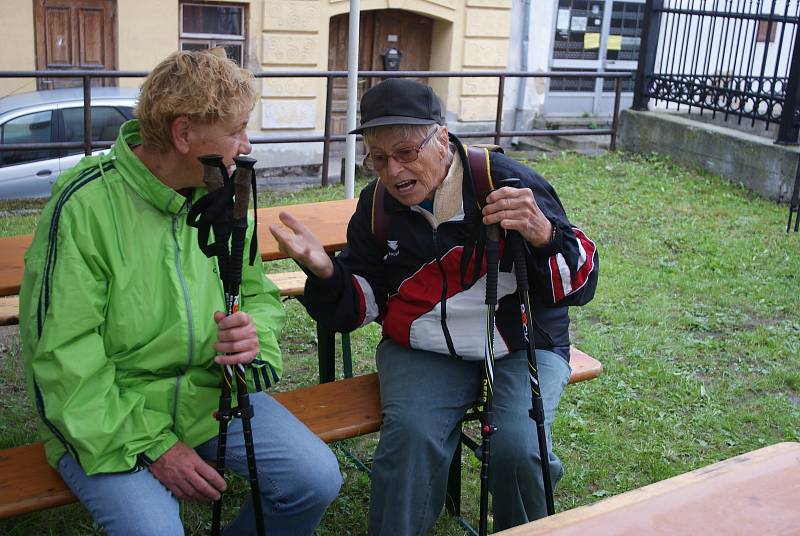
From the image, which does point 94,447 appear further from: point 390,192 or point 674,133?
point 674,133

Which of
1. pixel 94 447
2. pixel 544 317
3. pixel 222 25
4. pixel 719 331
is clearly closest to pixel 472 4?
pixel 222 25

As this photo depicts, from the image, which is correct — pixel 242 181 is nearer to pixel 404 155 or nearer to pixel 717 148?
pixel 404 155

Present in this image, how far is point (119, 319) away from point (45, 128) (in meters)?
6.86

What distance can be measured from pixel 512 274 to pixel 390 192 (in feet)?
1.46

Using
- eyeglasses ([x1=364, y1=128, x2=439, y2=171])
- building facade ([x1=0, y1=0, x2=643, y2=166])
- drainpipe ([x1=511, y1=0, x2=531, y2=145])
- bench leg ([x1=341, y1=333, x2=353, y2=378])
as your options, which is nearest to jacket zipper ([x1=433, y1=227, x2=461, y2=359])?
eyeglasses ([x1=364, y1=128, x2=439, y2=171])

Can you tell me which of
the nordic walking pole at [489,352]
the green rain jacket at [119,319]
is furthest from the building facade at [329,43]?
the nordic walking pole at [489,352]

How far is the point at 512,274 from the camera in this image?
2.83 m

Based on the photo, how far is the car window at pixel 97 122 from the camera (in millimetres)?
8680

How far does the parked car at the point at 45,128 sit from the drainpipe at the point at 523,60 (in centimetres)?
603

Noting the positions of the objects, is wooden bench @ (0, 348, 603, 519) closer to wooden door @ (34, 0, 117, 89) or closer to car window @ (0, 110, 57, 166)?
car window @ (0, 110, 57, 166)

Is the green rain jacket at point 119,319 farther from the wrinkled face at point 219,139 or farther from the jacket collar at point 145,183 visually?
the wrinkled face at point 219,139

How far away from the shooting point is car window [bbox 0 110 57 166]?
834 centimetres

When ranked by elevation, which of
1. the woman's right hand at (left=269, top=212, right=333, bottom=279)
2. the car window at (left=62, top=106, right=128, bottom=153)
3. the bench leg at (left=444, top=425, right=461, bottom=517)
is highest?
the woman's right hand at (left=269, top=212, right=333, bottom=279)

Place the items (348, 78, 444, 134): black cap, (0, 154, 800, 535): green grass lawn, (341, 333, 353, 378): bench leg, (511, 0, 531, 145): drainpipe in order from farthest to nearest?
(511, 0, 531, 145): drainpipe
(341, 333, 353, 378): bench leg
(0, 154, 800, 535): green grass lawn
(348, 78, 444, 134): black cap
